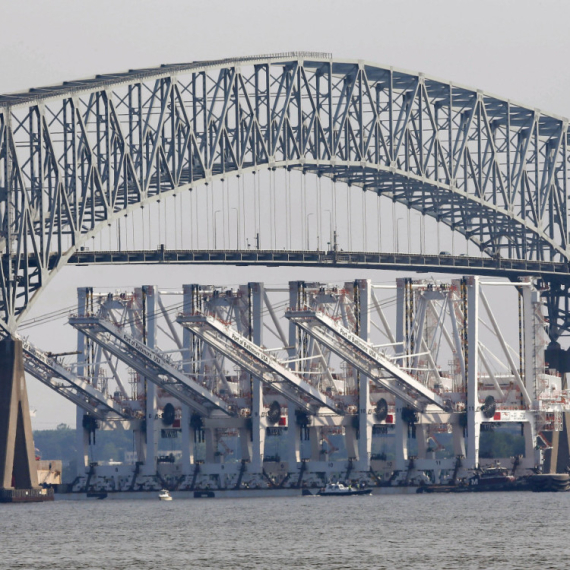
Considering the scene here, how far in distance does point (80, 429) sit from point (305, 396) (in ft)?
64.9

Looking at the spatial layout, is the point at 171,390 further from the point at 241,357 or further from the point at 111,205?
the point at 111,205

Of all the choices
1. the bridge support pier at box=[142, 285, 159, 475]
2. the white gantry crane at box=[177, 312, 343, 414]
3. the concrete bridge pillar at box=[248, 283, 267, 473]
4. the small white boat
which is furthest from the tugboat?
the bridge support pier at box=[142, 285, 159, 475]

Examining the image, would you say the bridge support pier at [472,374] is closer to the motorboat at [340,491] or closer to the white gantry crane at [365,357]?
the white gantry crane at [365,357]

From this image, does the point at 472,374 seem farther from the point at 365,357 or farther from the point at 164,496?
the point at 164,496

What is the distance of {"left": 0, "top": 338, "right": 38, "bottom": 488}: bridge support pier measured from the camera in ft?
456

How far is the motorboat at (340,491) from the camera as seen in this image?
532 feet

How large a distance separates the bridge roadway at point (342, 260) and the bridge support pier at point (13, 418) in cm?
876

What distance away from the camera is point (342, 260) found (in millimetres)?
171875

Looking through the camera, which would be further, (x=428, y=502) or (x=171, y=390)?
(x=171, y=390)

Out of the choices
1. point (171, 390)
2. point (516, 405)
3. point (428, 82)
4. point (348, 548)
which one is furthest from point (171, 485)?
point (348, 548)

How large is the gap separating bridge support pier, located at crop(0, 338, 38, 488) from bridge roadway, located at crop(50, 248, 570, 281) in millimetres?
8762

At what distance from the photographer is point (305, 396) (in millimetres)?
167375

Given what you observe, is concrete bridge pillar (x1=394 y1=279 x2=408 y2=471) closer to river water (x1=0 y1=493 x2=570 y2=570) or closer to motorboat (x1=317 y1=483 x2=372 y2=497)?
motorboat (x1=317 y1=483 x2=372 y2=497)

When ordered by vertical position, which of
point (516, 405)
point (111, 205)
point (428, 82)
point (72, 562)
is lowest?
point (72, 562)
